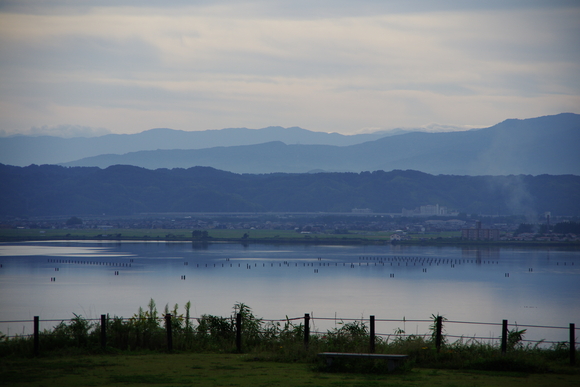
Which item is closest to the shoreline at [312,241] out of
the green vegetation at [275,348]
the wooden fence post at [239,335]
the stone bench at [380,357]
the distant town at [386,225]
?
the distant town at [386,225]

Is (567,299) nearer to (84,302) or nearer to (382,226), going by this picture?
(84,302)

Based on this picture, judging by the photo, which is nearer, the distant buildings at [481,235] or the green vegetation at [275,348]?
the green vegetation at [275,348]

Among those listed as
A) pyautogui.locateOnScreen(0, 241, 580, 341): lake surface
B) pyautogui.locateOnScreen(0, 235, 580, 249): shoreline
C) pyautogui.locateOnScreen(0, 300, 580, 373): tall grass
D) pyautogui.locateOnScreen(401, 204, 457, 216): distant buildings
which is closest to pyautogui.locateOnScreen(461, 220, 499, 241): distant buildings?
pyautogui.locateOnScreen(0, 235, 580, 249): shoreline

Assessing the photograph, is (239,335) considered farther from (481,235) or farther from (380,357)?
(481,235)

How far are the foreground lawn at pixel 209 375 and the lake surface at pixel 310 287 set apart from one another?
323 inches

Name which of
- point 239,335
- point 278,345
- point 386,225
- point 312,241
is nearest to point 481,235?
point 312,241

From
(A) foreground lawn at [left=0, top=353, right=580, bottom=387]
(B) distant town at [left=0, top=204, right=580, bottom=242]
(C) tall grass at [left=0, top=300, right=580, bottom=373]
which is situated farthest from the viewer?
(B) distant town at [left=0, top=204, right=580, bottom=242]

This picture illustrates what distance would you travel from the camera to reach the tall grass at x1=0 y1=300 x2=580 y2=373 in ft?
33.1

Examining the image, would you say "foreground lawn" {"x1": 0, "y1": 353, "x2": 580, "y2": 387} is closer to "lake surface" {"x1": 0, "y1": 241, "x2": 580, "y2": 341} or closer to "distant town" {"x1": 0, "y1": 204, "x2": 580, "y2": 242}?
"lake surface" {"x1": 0, "y1": 241, "x2": 580, "y2": 341}

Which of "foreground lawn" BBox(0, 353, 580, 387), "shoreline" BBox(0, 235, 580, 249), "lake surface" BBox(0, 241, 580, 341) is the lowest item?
"lake surface" BBox(0, 241, 580, 341)

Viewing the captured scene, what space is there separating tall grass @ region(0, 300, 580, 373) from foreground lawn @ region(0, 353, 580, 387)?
0.31 metres

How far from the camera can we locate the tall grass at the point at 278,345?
1009 centimetres

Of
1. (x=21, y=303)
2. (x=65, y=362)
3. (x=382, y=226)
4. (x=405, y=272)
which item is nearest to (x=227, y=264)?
(x=405, y=272)

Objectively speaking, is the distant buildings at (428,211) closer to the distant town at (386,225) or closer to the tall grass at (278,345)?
the distant town at (386,225)
